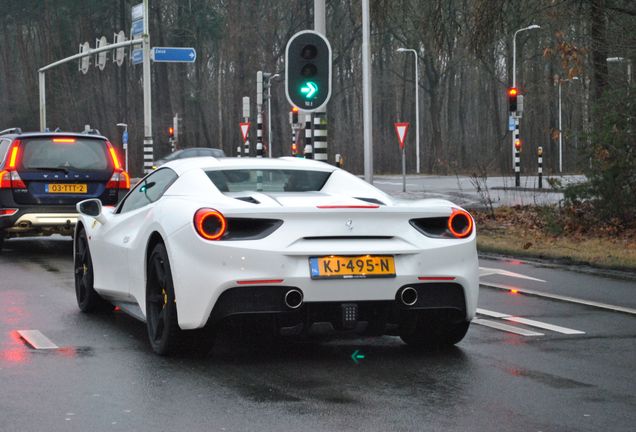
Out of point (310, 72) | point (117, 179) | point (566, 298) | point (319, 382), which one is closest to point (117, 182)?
point (117, 179)

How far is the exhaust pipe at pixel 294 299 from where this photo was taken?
289 inches

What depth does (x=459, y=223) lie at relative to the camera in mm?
7910

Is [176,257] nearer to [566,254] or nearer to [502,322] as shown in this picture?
[502,322]

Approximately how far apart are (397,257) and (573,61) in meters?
12.5

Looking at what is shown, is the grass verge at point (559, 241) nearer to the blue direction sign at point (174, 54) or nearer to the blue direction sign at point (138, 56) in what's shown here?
the blue direction sign at point (174, 54)

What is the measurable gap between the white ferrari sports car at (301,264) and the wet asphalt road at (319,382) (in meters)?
0.28

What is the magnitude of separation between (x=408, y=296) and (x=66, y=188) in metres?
9.65

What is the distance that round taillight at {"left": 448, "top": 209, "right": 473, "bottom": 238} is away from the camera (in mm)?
7883

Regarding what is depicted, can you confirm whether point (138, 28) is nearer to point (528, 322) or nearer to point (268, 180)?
point (528, 322)

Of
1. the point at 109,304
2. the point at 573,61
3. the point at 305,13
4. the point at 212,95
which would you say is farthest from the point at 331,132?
the point at 109,304

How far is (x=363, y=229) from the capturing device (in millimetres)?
7547

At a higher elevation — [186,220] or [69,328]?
[186,220]

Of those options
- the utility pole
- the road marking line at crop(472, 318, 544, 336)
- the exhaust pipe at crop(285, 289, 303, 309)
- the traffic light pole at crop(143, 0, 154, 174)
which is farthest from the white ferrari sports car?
the traffic light pole at crop(143, 0, 154, 174)

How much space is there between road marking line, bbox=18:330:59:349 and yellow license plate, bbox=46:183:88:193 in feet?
24.4
